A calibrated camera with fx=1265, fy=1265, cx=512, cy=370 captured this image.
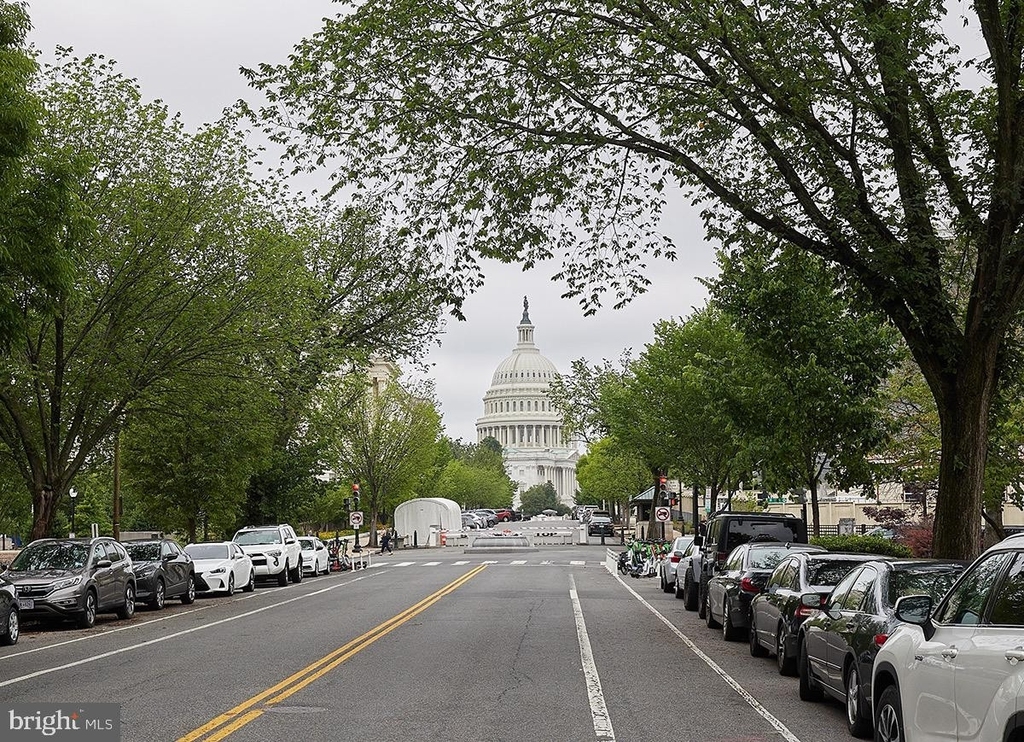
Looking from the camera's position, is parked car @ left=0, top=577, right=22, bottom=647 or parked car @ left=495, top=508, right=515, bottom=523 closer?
parked car @ left=0, top=577, right=22, bottom=647

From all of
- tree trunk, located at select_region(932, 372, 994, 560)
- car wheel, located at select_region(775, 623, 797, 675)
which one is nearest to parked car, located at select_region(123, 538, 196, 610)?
car wheel, located at select_region(775, 623, 797, 675)

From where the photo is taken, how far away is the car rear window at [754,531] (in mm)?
23609

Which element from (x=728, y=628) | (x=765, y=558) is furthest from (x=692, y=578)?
(x=765, y=558)

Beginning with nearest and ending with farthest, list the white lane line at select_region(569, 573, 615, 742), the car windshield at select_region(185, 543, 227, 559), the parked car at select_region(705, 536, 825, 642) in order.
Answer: the white lane line at select_region(569, 573, 615, 742), the parked car at select_region(705, 536, 825, 642), the car windshield at select_region(185, 543, 227, 559)

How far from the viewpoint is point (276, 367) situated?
3086cm

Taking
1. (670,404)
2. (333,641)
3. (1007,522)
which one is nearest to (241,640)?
(333,641)

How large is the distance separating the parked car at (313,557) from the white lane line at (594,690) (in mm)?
22374

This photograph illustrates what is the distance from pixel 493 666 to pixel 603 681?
1.81 m

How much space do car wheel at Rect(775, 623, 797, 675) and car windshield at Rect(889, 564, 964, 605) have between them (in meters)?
3.98

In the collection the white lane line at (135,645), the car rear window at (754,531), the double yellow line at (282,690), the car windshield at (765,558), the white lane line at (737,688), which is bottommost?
the white lane line at (737,688)

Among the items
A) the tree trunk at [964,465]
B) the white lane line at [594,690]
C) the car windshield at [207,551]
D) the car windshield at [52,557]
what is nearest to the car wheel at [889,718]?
the white lane line at [594,690]

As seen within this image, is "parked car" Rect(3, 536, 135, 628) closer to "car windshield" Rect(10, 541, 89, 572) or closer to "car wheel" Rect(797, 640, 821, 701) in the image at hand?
"car windshield" Rect(10, 541, 89, 572)

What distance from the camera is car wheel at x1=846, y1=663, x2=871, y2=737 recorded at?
10.6 metres

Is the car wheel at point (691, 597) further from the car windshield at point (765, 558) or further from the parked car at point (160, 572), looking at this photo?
the parked car at point (160, 572)
